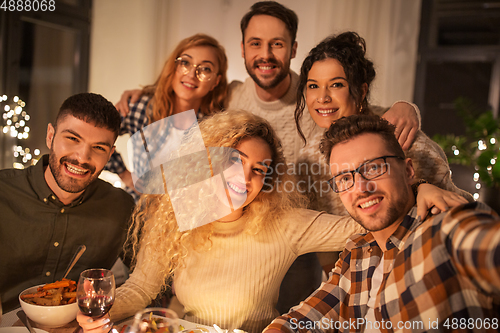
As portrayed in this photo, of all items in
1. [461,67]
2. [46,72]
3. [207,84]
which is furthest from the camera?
[461,67]

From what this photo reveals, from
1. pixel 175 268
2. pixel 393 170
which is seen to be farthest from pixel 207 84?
pixel 393 170

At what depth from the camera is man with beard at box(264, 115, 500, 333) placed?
41.3 inches

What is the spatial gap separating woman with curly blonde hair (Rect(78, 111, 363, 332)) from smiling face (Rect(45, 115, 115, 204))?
0.42 meters

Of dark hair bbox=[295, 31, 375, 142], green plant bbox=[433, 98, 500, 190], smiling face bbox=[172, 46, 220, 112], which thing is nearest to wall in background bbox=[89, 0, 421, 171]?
green plant bbox=[433, 98, 500, 190]

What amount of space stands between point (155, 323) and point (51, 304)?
0.59 meters

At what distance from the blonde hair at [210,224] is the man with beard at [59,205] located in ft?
0.92

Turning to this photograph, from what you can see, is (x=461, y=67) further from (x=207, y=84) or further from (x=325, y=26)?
(x=207, y=84)

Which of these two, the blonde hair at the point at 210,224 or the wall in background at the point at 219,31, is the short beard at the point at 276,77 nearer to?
the blonde hair at the point at 210,224

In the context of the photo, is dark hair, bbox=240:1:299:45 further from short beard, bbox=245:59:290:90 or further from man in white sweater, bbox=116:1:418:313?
short beard, bbox=245:59:290:90

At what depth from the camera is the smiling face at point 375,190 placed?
4.32 feet

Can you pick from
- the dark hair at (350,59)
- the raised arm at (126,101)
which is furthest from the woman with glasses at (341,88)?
the raised arm at (126,101)

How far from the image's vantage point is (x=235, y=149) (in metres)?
1.67

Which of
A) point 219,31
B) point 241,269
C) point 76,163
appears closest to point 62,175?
point 76,163

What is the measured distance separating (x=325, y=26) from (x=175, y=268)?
2.85 meters
